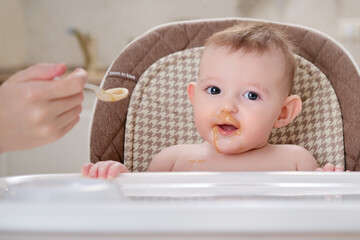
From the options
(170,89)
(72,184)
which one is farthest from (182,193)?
(170,89)

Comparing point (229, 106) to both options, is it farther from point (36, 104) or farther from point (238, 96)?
point (36, 104)

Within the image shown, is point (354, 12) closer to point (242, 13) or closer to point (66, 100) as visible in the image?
point (242, 13)

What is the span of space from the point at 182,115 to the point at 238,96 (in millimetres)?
224

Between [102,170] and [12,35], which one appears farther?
[12,35]

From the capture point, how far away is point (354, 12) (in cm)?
279

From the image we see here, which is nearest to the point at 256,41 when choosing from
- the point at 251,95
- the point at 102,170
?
the point at 251,95

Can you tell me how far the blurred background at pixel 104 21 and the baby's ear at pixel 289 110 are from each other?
172cm

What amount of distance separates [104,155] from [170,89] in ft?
0.73

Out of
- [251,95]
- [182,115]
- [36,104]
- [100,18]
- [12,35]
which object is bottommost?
[12,35]

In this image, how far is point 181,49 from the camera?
1234mm

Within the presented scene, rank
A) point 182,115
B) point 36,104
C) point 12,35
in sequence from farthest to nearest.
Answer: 1. point 12,35
2. point 182,115
3. point 36,104

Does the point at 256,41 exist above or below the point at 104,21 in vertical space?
above

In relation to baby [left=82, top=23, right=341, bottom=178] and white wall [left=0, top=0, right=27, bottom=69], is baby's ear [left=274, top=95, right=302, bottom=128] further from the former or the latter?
white wall [left=0, top=0, right=27, bottom=69]

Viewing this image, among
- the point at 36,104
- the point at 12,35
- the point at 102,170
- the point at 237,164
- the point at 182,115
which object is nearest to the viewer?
the point at 36,104
